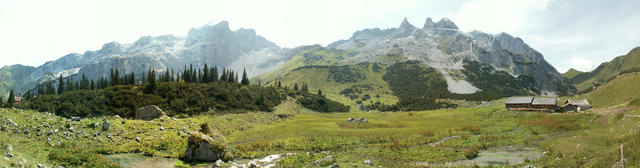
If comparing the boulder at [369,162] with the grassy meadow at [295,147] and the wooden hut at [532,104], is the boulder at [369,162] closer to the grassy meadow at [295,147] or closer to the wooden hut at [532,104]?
the grassy meadow at [295,147]

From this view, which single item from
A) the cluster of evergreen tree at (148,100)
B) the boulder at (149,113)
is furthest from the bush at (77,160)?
the cluster of evergreen tree at (148,100)

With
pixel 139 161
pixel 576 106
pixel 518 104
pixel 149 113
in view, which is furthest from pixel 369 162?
pixel 576 106

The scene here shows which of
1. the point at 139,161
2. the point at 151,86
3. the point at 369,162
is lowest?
the point at 369,162

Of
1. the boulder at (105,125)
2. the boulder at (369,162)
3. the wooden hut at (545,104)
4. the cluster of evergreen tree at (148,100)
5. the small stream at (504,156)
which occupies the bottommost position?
the small stream at (504,156)

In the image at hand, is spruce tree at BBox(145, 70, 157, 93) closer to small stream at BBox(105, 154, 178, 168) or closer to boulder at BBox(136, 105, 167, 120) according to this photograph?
boulder at BBox(136, 105, 167, 120)

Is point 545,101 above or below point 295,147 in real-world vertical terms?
above

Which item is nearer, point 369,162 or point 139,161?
point 369,162

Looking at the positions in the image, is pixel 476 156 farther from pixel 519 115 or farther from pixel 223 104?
pixel 223 104

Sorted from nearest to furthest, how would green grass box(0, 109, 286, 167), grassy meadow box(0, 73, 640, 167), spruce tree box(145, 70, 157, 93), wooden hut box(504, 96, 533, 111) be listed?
grassy meadow box(0, 73, 640, 167), green grass box(0, 109, 286, 167), spruce tree box(145, 70, 157, 93), wooden hut box(504, 96, 533, 111)

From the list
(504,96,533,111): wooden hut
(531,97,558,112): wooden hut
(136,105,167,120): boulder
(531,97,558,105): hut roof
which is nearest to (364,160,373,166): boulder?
(136,105,167,120): boulder

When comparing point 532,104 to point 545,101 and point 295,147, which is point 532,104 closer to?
point 545,101

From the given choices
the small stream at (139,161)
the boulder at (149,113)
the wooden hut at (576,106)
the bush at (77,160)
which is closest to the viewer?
the bush at (77,160)

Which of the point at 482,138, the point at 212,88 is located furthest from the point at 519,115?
the point at 212,88

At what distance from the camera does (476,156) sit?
31812 millimetres
